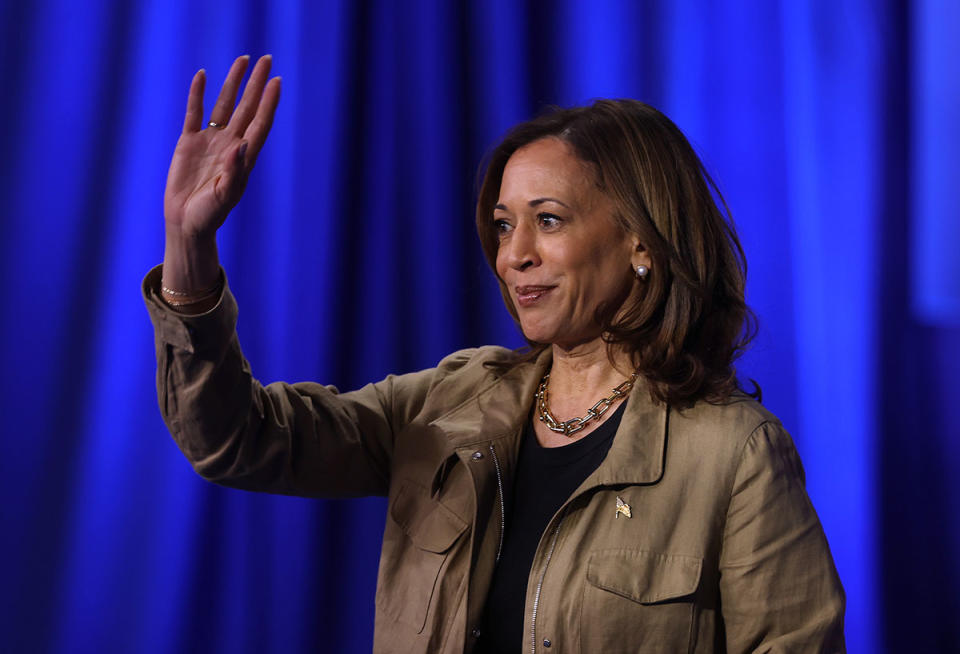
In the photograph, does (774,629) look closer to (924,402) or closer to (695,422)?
(695,422)

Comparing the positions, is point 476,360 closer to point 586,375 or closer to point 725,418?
point 586,375

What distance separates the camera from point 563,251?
55.6 inches

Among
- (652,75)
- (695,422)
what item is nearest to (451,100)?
(652,75)

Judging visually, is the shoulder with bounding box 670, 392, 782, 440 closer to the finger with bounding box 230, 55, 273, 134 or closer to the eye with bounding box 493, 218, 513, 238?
the eye with bounding box 493, 218, 513, 238

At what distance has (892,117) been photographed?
2070 millimetres

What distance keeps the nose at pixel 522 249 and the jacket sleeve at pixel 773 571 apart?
423 mm

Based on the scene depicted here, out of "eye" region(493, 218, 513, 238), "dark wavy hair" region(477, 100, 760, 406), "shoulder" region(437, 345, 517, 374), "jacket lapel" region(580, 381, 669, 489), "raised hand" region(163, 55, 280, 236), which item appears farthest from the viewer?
"shoulder" region(437, 345, 517, 374)

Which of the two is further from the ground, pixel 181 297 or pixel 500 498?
pixel 181 297

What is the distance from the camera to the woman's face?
55.9 inches

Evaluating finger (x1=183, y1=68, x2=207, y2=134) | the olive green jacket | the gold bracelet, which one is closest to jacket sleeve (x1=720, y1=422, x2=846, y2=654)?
the olive green jacket

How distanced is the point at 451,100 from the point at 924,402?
49.4 inches

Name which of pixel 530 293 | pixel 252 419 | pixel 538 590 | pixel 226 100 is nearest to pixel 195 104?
pixel 226 100

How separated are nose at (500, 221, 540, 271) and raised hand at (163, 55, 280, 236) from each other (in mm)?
407

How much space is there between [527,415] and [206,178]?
63 centimetres
